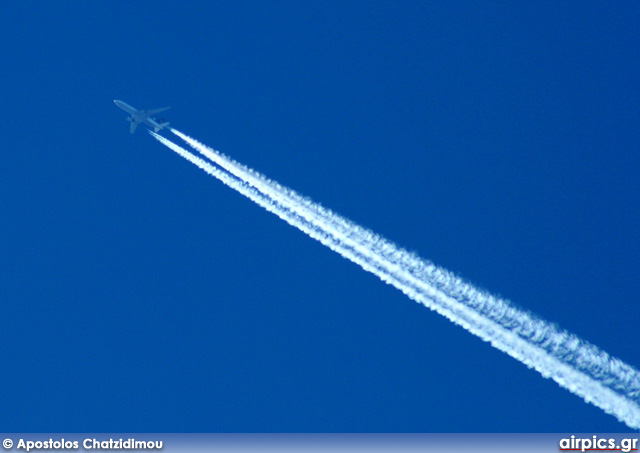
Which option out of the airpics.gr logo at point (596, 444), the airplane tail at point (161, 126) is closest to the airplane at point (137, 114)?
the airplane tail at point (161, 126)

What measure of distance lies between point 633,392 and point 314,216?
25341 mm

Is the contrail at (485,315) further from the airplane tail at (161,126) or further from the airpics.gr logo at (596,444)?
the airplane tail at (161,126)

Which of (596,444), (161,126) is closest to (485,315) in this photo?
(596,444)

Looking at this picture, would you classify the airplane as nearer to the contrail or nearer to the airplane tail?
the airplane tail

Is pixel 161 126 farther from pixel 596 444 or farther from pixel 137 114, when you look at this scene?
pixel 596 444

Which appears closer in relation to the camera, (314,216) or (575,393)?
(575,393)

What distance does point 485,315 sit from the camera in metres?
56.0

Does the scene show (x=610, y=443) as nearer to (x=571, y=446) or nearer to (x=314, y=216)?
(x=571, y=446)

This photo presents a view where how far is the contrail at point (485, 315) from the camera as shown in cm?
5047

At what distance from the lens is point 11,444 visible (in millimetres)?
56938

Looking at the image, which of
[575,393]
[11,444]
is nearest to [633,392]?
[575,393]

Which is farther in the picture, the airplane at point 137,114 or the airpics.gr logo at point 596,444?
the airplane at point 137,114

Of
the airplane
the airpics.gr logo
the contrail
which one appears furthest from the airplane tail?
the airpics.gr logo

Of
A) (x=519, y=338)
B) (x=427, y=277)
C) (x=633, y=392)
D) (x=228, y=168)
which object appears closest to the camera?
(x=633, y=392)
